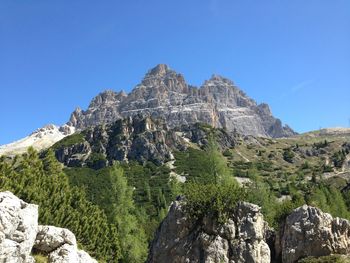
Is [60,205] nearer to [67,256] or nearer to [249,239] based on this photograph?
[249,239]

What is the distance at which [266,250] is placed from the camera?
41.9m

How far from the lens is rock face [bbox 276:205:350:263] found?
40.8 meters

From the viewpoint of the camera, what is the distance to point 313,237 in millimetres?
41312

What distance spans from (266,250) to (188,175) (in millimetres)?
150746

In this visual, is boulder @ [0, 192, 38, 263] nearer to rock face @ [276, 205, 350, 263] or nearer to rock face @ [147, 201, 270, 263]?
rock face @ [147, 201, 270, 263]

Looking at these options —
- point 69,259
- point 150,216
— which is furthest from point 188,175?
point 69,259

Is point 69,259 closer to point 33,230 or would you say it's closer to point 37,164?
point 33,230

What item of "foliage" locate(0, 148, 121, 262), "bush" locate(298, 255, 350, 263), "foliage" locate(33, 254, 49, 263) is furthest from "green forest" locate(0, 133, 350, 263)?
"foliage" locate(33, 254, 49, 263)

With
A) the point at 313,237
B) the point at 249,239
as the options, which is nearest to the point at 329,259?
the point at 313,237

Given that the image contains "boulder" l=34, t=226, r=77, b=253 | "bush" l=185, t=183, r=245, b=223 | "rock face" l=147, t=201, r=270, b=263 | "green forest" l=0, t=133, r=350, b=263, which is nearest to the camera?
"boulder" l=34, t=226, r=77, b=253

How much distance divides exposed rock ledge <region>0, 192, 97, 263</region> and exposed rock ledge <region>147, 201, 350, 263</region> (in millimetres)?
19461

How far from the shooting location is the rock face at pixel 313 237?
40.8 meters

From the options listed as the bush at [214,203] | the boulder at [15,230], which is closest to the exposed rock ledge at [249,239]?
the bush at [214,203]

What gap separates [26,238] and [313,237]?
29.9m
